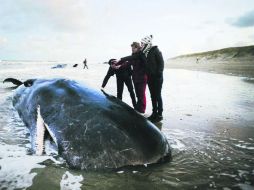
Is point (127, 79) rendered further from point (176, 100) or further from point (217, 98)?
point (217, 98)

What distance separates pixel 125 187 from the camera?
335 centimetres

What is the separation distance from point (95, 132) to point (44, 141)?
0.97m

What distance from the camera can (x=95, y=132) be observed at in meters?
3.72

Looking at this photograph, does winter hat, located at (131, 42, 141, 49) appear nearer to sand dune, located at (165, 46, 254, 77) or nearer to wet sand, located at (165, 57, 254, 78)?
wet sand, located at (165, 57, 254, 78)

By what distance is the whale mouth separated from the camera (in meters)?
4.12

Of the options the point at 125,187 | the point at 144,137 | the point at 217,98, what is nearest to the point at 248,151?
the point at 144,137

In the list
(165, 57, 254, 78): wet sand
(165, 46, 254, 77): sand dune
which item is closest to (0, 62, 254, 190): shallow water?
(165, 57, 254, 78): wet sand

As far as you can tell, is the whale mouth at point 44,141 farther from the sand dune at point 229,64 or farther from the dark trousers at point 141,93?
the sand dune at point 229,64

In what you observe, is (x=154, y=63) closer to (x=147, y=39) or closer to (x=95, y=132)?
(x=147, y=39)

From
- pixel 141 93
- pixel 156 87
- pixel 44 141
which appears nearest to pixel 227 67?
pixel 141 93

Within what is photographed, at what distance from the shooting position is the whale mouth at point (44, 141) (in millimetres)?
4121

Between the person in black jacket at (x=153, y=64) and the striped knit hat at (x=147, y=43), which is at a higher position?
the striped knit hat at (x=147, y=43)

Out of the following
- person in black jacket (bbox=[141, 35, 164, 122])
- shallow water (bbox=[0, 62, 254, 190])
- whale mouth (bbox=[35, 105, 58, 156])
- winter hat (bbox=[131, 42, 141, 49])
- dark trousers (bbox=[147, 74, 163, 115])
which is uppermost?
winter hat (bbox=[131, 42, 141, 49])

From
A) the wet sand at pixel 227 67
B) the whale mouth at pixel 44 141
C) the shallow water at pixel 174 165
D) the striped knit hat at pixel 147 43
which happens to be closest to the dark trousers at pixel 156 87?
the shallow water at pixel 174 165
